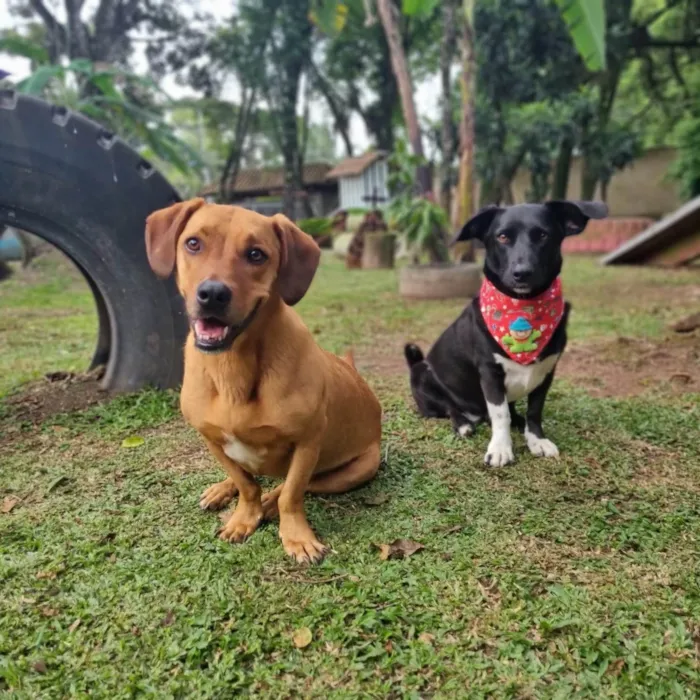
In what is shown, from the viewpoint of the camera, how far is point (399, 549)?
2279 mm

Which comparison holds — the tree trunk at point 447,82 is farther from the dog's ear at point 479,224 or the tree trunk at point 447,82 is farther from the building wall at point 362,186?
the building wall at point 362,186

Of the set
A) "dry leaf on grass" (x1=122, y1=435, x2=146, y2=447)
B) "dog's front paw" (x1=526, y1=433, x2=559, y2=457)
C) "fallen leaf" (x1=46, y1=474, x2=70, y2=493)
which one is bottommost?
"dog's front paw" (x1=526, y1=433, x2=559, y2=457)

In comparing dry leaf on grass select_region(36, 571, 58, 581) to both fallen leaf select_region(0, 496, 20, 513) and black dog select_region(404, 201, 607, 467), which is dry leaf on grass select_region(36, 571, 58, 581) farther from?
black dog select_region(404, 201, 607, 467)

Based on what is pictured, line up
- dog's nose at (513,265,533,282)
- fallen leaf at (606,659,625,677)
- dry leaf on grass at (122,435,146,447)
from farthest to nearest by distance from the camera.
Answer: dry leaf on grass at (122,435,146,447), dog's nose at (513,265,533,282), fallen leaf at (606,659,625,677)

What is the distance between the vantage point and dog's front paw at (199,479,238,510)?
103 inches

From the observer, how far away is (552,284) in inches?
122

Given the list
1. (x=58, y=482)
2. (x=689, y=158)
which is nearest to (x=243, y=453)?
(x=58, y=482)

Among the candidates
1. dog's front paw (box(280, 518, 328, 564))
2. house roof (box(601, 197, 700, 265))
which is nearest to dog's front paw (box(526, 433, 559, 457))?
dog's front paw (box(280, 518, 328, 564))

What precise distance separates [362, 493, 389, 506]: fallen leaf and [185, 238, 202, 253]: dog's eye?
1.28m

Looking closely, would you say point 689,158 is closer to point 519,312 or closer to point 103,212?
point 519,312

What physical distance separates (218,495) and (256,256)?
43.2 inches

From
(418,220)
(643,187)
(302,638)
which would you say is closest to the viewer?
(302,638)

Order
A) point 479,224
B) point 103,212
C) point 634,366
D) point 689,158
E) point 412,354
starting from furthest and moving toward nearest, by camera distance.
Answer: point 689,158 → point 634,366 → point 412,354 → point 103,212 → point 479,224

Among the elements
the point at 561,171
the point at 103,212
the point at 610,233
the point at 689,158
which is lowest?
the point at 610,233
